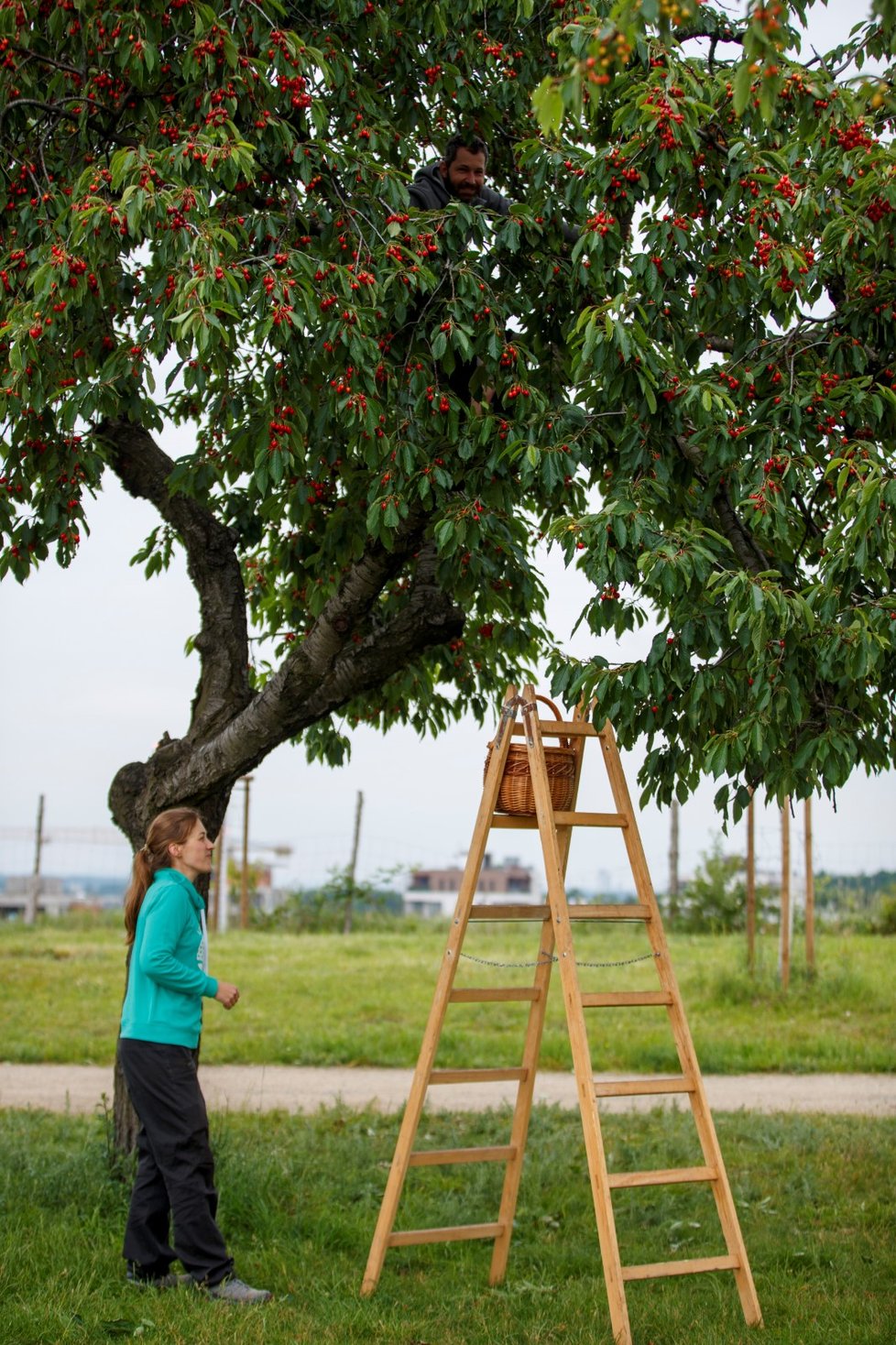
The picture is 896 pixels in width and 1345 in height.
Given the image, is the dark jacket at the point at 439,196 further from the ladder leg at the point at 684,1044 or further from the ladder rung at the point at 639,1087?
the ladder rung at the point at 639,1087

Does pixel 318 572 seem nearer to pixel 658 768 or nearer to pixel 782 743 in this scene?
pixel 658 768

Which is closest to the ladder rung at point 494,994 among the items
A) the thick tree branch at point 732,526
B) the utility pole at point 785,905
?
the thick tree branch at point 732,526

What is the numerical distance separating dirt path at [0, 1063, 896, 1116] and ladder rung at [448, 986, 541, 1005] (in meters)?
3.10

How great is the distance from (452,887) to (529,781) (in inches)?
1039

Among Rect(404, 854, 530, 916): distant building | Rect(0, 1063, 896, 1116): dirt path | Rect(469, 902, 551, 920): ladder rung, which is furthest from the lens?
Rect(404, 854, 530, 916): distant building

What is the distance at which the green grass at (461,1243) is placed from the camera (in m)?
4.79

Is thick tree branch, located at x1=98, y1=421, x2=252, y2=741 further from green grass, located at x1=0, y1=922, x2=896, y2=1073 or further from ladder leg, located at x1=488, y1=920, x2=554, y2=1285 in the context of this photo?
green grass, located at x1=0, y1=922, x2=896, y2=1073

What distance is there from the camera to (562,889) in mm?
5059

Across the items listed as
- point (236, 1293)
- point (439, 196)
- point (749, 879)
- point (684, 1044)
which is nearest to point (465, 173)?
point (439, 196)

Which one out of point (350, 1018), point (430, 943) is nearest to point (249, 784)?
point (430, 943)

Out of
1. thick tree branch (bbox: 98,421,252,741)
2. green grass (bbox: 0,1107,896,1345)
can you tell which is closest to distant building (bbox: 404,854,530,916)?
green grass (bbox: 0,1107,896,1345)

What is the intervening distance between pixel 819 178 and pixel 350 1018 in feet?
29.4

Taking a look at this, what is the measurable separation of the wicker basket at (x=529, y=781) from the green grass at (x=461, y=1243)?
1.82 m

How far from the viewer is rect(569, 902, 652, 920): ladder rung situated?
5234mm
